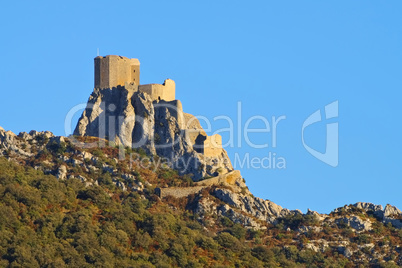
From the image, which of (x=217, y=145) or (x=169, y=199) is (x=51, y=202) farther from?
(x=217, y=145)

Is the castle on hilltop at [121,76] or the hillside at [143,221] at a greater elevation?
the castle on hilltop at [121,76]

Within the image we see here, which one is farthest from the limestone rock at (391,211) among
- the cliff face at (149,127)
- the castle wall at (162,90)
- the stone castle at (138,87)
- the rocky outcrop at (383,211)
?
the castle wall at (162,90)

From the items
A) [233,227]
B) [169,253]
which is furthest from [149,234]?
[233,227]

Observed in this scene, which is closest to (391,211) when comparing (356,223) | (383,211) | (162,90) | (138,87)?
(383,211)

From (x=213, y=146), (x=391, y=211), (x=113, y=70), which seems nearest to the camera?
(x=391, y=211)

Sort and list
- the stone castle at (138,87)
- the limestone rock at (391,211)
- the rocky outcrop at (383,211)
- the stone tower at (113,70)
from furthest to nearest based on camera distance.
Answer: the stone tower at (113,70)
the stone castle at (138,87)
the limestone rock at (391,211)
the rocky outcrop at (383,211)

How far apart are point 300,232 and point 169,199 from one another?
10940 millimetres

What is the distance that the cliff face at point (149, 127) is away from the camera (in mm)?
131250

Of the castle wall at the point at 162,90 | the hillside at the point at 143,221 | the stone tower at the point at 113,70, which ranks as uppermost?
the stone tower at the point at 113,70

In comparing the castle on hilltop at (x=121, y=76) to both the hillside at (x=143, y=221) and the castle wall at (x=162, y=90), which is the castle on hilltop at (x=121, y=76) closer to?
the castle wall at (x=162, y=90)

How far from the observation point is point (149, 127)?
133 meters

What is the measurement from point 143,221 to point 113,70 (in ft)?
70.2

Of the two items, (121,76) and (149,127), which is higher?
(121,76)

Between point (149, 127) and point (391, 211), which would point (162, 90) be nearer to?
point (149, 127)
